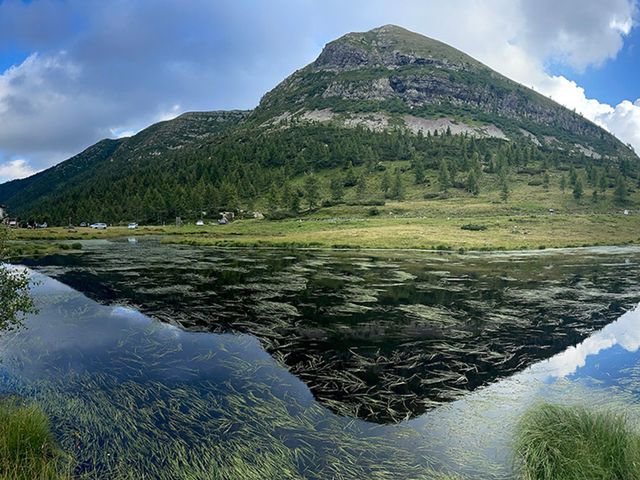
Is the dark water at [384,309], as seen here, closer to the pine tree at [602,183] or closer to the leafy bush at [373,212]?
the leafy bush at [373,212]

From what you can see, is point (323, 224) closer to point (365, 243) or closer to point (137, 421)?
point (365, 243)

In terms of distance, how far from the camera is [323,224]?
11462 centimetres

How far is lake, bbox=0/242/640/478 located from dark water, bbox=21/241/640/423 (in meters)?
0.17

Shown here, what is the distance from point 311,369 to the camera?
62.7 feet

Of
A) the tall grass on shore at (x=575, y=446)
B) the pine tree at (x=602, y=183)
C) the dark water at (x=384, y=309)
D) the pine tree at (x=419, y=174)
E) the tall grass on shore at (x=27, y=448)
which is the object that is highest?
the pine tree at (x=419, y=174)

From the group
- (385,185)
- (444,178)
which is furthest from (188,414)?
(444,178)

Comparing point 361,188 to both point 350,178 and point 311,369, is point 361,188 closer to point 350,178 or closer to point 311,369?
point 350,178

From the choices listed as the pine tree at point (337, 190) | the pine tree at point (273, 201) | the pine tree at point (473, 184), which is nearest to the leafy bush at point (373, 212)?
the pine tree at point (337, 190)

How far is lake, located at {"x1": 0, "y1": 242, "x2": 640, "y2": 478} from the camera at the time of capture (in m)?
12.0

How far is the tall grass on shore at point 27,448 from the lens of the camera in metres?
9.43

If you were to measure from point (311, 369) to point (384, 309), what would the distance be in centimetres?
1279

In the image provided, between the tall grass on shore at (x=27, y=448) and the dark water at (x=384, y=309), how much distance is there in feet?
29.0

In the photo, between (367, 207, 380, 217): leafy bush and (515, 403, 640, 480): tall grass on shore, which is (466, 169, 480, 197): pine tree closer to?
(367, 207, 380, 217): leafy bush

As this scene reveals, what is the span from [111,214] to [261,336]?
17072 cm
